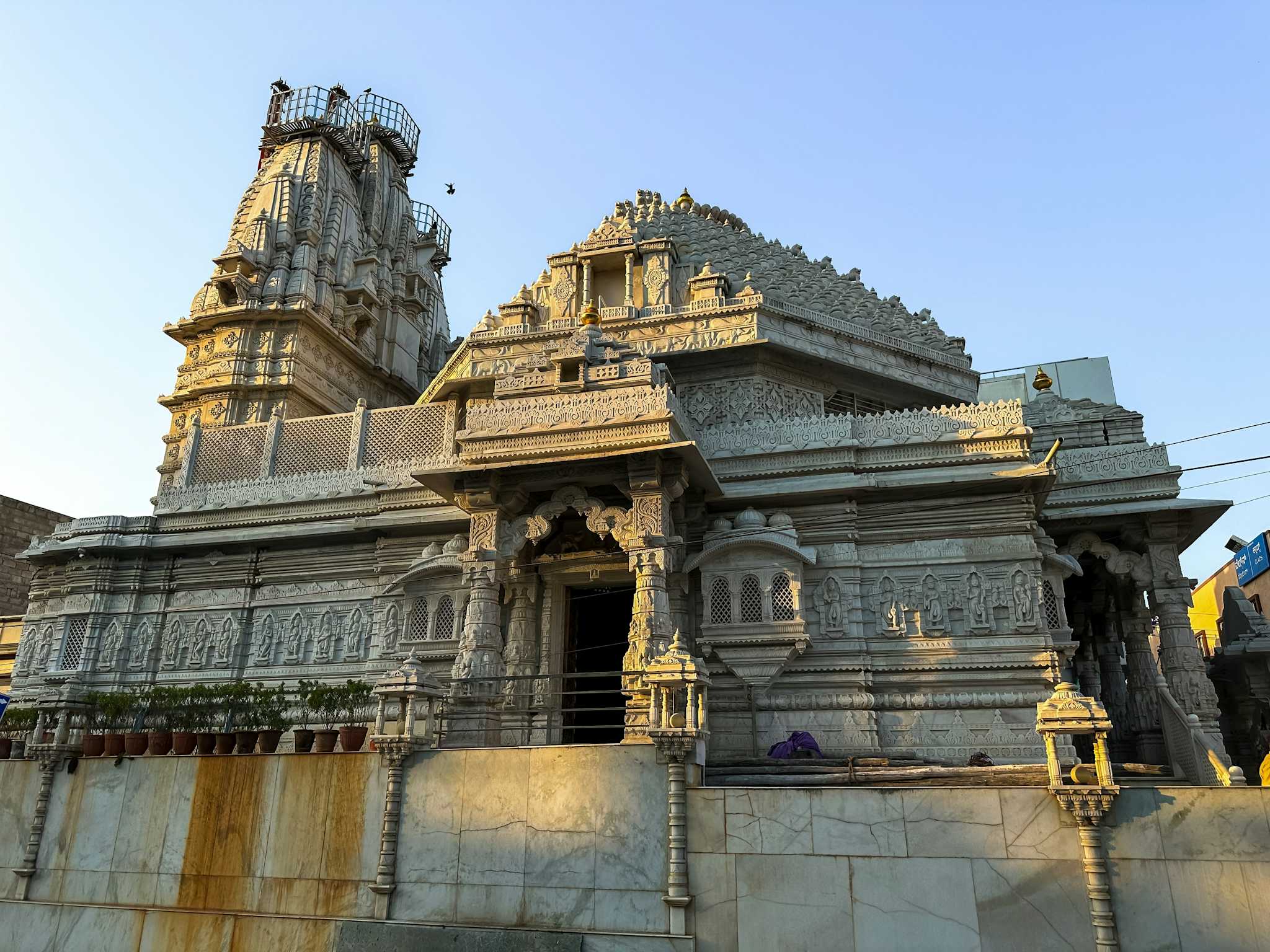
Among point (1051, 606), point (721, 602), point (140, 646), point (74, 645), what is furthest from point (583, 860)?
point (74, 645)

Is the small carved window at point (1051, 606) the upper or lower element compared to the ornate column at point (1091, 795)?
upper

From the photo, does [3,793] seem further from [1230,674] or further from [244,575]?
[1230,674]

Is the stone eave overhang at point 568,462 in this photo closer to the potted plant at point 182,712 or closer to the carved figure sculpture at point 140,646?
the potted plant at point 182,712

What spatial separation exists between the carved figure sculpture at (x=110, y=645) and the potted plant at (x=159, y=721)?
6343 millimetres

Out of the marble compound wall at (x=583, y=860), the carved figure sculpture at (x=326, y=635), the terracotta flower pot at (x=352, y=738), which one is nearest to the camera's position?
the marble compound wall at (x=583, y=860)

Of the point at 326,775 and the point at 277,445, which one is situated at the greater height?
the point at 277,445

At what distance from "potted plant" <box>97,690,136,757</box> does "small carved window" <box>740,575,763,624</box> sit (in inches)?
349

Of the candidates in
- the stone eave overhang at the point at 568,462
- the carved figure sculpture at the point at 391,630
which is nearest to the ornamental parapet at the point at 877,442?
the stone eave overhang at the point at 568,462

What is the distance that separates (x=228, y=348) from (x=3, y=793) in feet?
56.8

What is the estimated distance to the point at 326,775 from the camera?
33.3ft

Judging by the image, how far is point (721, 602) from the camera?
14.6 meters

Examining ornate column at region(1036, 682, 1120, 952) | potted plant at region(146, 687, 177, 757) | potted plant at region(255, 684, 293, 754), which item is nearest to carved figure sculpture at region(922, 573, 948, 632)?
ornate column at region(1036, 682, 1120, 952)

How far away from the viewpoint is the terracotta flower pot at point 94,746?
11.4 metres

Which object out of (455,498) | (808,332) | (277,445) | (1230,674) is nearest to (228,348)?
(277,445)
